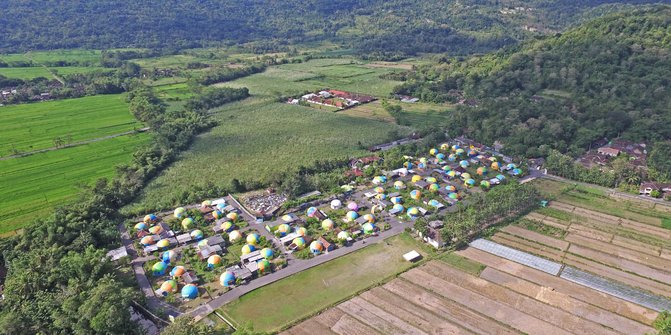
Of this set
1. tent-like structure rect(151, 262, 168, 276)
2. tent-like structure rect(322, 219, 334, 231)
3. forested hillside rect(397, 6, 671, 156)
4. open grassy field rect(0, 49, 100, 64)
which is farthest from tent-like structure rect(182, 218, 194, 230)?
open grassy field rect(0, 49, 100, 64)

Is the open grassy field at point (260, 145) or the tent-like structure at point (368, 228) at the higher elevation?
the tent-like structure at point (368, 228)

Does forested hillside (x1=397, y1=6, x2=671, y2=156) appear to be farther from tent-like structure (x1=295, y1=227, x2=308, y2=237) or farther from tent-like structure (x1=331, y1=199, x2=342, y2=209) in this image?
tent-like structure (x1=295, y1=227, x2=308, y2=237)

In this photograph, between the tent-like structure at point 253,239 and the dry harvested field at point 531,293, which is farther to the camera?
the tent-like structure at point 253,239

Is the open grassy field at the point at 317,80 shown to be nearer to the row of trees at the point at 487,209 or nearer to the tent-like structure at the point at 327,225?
the row of trees at the point at 487,209

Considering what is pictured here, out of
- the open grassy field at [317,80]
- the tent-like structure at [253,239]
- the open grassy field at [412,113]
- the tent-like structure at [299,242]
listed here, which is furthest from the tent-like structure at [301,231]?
the open grassy field at [317,80]

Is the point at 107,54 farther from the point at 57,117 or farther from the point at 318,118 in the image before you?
the point at 318,118
